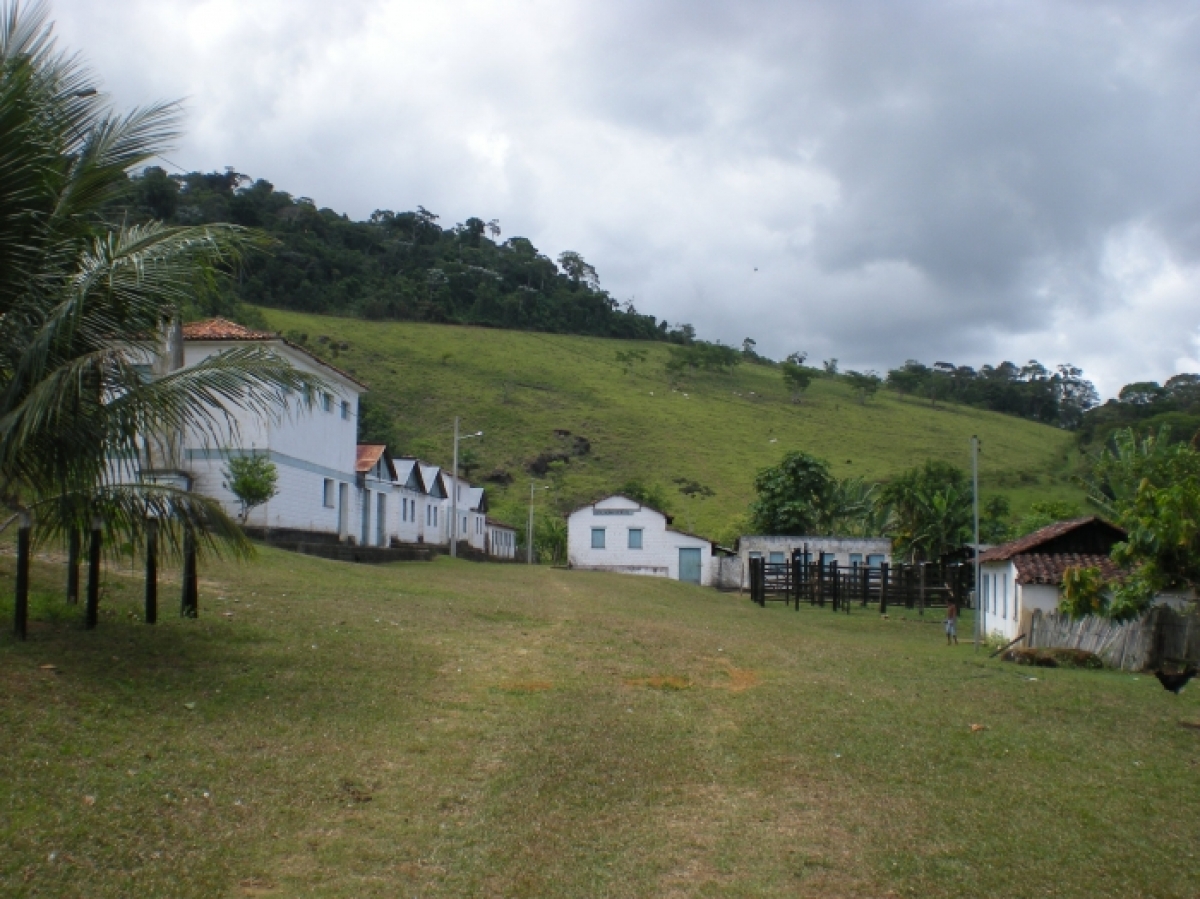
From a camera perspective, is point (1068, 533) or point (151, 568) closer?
point (151, 568)

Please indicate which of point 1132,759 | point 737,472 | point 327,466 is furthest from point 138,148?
point 737,472

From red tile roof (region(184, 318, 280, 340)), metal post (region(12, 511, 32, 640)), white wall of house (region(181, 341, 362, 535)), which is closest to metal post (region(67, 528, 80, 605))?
metal post (region(12, 511, 32, 640))

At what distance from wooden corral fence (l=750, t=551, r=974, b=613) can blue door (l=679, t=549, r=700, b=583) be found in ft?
44.1

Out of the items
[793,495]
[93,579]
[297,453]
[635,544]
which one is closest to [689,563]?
[635,544]

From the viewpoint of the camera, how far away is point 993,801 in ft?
27.8

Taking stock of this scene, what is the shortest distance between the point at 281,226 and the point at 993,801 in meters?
98.4

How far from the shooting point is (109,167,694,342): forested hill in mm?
96875

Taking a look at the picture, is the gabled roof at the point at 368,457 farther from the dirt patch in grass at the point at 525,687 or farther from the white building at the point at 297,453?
the dirt patch in grass at the point at 525,687

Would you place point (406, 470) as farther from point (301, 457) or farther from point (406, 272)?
point (406, 272)

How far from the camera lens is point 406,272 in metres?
113

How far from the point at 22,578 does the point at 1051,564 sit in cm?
2067

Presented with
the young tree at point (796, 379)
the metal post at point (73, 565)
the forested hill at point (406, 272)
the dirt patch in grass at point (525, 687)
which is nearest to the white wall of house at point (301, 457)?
the metal post at point (73, 565)

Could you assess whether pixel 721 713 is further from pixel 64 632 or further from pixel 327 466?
pixel 327 466

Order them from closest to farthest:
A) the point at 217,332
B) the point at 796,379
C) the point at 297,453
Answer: the point at 217,332 < the point at 297,453 < the point at 796,379
